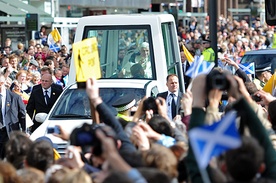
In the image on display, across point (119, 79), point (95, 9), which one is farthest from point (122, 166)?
point (95, 9)

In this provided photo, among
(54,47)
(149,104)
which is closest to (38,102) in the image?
(149,104)

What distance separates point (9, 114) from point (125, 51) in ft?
7.81

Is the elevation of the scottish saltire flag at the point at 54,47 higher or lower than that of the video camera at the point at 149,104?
higher

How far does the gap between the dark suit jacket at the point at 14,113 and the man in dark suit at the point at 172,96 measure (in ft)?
6.92

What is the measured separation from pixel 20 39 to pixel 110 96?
1734 cm

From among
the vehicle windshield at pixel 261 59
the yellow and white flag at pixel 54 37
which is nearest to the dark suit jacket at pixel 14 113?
the vehicle windshield at pixel 261 59

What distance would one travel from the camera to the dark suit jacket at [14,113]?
13.6m

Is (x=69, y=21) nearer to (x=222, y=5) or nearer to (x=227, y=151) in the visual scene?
(x=227, y=151)

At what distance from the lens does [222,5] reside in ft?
250

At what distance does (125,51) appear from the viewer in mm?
15055

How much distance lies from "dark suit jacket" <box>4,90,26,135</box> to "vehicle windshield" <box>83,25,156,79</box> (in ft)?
5.05

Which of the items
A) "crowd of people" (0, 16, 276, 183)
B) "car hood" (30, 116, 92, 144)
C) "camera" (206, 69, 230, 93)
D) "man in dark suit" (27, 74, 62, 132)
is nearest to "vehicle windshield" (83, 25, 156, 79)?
"man in dark suit" (27, 74, 62, 132)

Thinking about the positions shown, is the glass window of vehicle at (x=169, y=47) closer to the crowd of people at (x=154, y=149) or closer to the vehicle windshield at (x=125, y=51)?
the vehicle windshield at (x=125, y=51)

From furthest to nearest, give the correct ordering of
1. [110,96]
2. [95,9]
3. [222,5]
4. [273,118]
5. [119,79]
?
[222,5]
[95,9]
[119,79]
[110,96]
[273,118]
